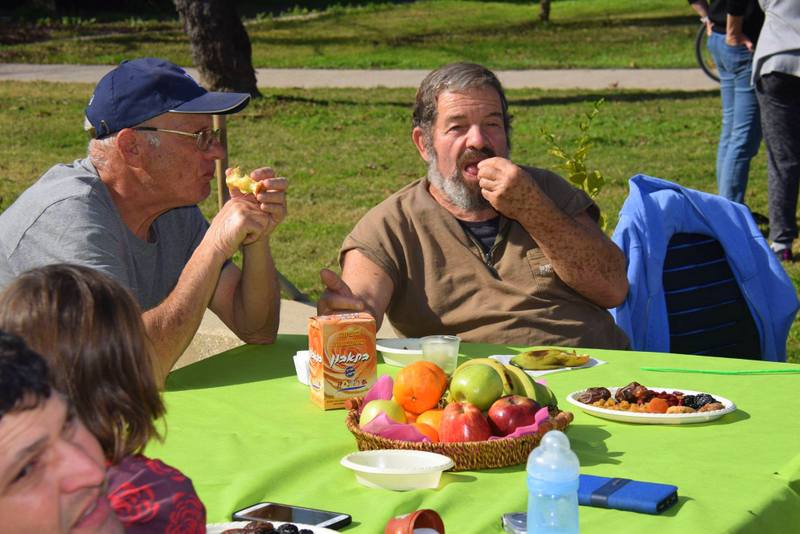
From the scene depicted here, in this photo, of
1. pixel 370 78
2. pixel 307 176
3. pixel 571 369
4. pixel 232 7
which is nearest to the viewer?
pixel 571 369

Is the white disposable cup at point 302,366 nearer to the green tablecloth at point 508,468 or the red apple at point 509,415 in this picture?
the green tablecloth at point 508,468

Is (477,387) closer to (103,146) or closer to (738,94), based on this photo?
(103,146)

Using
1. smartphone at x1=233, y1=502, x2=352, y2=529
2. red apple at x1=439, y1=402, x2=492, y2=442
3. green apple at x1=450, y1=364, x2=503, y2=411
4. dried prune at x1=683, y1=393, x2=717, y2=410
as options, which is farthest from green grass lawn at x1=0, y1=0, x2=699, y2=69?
smartphone at x1=233, y1=502, x2=352, y2=529

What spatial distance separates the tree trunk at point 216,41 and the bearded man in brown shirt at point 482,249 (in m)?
9.35

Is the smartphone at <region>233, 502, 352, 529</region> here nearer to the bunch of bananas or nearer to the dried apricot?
the bunch of bananas

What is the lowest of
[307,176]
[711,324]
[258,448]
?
[307,176]

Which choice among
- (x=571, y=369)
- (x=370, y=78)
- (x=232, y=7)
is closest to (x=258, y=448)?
(x=571, y=369)

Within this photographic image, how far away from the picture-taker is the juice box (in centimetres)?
283

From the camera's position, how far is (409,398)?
259cm

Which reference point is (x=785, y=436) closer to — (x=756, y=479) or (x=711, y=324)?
(x=756, y=479)

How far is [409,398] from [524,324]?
4.00ft

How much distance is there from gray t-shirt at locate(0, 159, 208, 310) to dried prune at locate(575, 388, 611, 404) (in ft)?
4.08

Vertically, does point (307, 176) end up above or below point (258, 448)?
below

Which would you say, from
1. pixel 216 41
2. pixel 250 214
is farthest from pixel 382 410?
pixel 216 41
